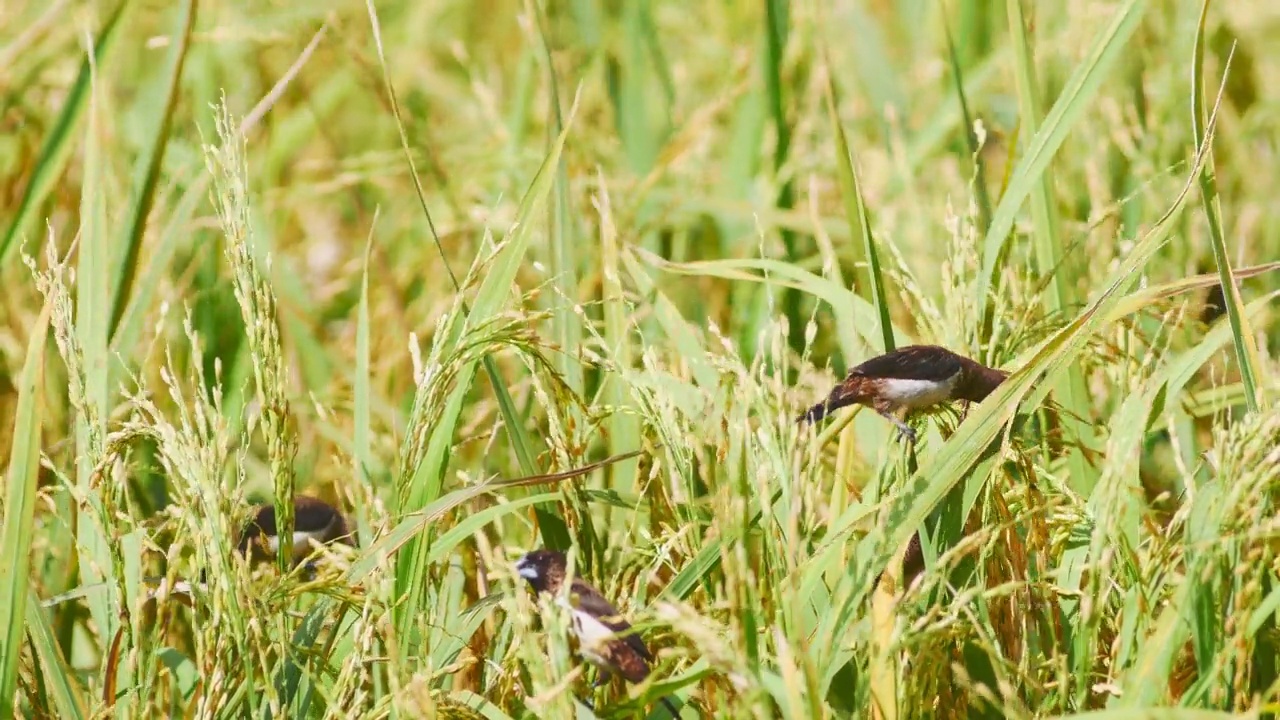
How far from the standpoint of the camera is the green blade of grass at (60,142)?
260 centimetres

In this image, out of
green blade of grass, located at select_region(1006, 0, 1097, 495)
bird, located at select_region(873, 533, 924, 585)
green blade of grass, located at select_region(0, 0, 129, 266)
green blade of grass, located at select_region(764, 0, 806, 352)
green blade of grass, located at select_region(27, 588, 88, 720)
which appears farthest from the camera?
green blade of grass, located at select_region(764, 0, 806, 352)

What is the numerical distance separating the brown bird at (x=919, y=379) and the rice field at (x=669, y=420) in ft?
0.18

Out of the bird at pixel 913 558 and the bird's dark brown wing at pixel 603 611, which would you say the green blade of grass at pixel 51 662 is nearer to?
the bird's dark brown wing at pixel 603 611

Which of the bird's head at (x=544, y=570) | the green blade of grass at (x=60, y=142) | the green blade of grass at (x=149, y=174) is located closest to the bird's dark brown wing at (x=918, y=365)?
the bird's head at (x=544, y=570)

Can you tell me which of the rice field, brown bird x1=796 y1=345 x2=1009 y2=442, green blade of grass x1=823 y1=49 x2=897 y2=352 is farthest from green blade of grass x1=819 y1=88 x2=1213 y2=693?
green blade of grass x1=823 y1=49 x2=897 y2=352

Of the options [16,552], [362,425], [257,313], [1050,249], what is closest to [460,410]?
[362,425]

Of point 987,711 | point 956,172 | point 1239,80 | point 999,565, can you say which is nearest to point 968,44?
point 956,172

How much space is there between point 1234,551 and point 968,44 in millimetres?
2554

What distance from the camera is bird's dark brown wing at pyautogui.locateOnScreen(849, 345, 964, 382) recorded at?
189 centimetres

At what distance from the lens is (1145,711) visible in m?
1.34

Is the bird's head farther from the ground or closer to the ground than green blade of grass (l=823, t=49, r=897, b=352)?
closer to the ground

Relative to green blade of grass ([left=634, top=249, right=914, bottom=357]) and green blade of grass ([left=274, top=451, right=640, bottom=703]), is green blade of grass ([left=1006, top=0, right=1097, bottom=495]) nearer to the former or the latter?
green blade of grass ([left=634, top=249, right=914, bottom=357])

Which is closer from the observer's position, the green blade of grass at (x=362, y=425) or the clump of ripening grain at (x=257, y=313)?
the clump of ripening grain at (x=257, y=313)

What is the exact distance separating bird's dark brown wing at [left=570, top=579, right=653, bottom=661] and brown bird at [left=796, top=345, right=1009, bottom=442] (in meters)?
0.39
